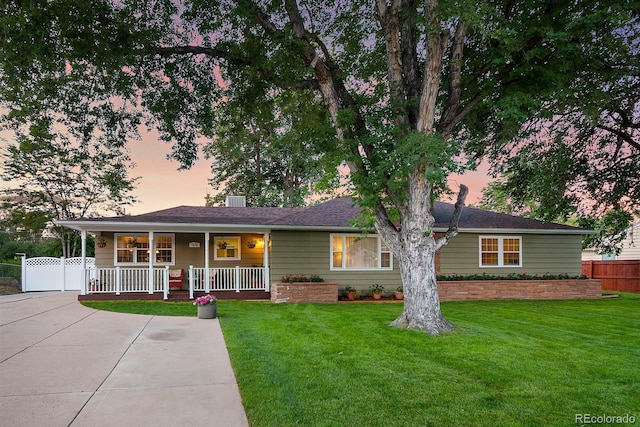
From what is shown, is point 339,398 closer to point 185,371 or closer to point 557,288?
point 185,371

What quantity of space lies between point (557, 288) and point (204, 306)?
12420mm

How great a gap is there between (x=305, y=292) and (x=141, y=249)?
650 cm

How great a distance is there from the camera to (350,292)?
13.8 meters

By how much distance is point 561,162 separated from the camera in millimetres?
13016

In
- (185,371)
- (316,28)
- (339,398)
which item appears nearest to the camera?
(339,398)

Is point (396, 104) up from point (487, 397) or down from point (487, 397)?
up

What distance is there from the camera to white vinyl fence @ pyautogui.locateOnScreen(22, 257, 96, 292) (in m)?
16.5

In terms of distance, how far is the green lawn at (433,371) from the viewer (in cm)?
379

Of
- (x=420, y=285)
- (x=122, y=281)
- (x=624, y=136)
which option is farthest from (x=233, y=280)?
(x=624, y=136)

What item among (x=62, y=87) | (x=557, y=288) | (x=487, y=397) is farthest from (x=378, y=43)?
(x=557, y=288)

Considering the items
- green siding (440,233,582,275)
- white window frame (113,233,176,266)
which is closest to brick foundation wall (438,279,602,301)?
green siding (440,233,582,275)

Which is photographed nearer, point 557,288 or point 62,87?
point 62,87

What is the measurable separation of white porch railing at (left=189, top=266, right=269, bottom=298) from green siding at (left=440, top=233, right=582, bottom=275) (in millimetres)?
6406
